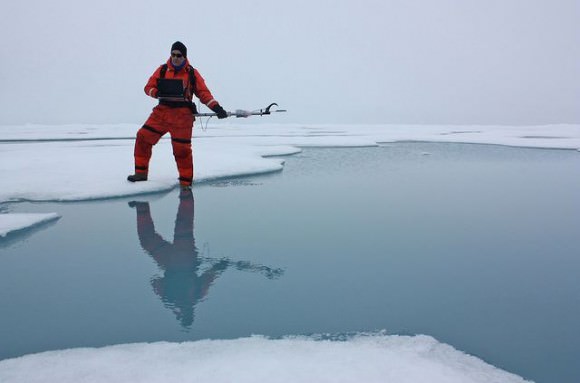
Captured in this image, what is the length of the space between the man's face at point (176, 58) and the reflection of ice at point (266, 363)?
4.22 metres

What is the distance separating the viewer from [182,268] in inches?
113

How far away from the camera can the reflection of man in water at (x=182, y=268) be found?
235 centimetres

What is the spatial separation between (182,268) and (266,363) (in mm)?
1345

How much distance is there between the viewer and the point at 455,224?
Result: 410 cm

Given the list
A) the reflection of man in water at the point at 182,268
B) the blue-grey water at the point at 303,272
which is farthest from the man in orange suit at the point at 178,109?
the reflection of man in water at the point at 182,268

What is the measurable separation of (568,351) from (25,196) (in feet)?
18.3

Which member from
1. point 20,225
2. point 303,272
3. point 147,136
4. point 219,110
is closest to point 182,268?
point 303,272

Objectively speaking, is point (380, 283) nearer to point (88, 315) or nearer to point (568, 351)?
point (568, 351)

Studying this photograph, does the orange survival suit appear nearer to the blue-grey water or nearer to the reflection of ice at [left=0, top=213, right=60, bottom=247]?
the blue-grey water

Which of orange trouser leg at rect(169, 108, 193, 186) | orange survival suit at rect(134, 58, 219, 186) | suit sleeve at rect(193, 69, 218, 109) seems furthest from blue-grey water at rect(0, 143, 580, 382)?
suit sleeve at rect(193, 69, 218, 109)

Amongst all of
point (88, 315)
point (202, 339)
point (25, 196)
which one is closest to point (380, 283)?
point (202, 339)

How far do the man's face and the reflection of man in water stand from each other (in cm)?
223

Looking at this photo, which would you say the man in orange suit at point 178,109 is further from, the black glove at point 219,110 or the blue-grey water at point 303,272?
the blue-grey water at point 303,272

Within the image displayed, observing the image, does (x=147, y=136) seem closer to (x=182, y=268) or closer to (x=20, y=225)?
(x=20, y=225)
